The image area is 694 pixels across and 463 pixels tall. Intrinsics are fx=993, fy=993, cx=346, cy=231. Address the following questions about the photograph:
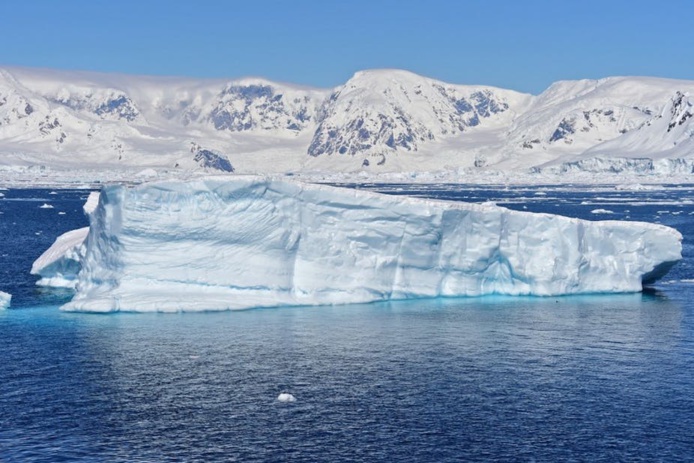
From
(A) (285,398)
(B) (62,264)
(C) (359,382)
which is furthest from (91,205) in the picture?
(A) (285,398)

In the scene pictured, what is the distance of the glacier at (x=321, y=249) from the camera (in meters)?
35.1

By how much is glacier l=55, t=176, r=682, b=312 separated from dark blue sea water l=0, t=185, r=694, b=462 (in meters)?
1.02

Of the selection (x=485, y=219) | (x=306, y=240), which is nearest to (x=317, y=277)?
(x=306, y=240)

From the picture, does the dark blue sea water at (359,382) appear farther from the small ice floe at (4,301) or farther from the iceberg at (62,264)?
the iceberg at (62,264)

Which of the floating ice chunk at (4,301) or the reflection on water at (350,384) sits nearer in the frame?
the reflection on water at (350,384)

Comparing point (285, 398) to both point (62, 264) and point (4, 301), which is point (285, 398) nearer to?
point (4, 301)

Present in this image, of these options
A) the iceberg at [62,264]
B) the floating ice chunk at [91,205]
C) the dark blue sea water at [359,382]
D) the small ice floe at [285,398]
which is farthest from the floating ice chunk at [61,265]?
the small ice floe at [285,398]

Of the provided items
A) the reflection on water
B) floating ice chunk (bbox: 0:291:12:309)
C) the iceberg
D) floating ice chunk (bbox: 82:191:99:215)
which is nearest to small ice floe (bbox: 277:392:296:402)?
the reflection on water

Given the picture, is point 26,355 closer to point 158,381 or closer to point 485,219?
point 158,381

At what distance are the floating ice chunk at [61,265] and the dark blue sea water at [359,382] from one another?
100 inches

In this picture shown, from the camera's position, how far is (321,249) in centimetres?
3641

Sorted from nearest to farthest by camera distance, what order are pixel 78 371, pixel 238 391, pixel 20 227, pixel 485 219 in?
pixel 238 391, pixel 78 371, pixel 485 219, pixel 20 227

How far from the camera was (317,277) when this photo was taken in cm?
3619

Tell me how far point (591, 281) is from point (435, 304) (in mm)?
A: 6762
